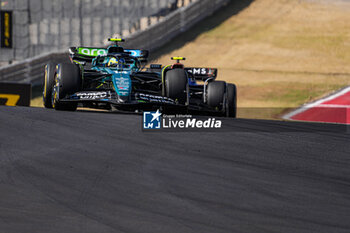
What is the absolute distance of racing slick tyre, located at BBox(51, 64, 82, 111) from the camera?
1059cm

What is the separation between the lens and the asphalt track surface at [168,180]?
471 cm

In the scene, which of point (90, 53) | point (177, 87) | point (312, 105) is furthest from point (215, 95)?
point (312, 105)

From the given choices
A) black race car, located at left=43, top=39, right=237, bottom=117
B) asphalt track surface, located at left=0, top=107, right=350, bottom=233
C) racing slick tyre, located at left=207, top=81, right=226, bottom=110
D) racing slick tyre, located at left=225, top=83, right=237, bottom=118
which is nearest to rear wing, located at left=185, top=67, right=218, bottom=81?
black race car, located at left=43, top=39, right=237, bottom=117

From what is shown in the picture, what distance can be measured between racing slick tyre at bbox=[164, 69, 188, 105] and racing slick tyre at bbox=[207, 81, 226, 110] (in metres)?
1.34

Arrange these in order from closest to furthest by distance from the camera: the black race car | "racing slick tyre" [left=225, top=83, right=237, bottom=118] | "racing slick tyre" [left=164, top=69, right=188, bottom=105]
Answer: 1. the black race car
2. "racing slick tyre" [left=164, top=69, right=188, bottom=105]
3. "racing slick tyre" [left=225, top=83, right=237, bottom=118]

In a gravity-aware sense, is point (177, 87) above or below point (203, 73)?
below

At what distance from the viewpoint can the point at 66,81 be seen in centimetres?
1062

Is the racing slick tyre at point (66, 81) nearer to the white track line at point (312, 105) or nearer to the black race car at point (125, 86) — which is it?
the black race car at point (125, 86)

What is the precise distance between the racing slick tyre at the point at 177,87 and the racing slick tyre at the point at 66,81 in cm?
152

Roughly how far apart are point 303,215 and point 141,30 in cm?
2325

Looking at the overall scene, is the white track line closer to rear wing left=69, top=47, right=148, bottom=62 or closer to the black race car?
the black race car

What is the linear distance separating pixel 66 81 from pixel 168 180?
5.15 m

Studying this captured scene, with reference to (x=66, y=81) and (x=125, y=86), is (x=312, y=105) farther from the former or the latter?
(x=66, y=81)

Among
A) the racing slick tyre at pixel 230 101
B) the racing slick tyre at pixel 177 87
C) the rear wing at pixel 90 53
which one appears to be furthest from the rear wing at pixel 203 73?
the racing slick tyre at pixel 177 87
